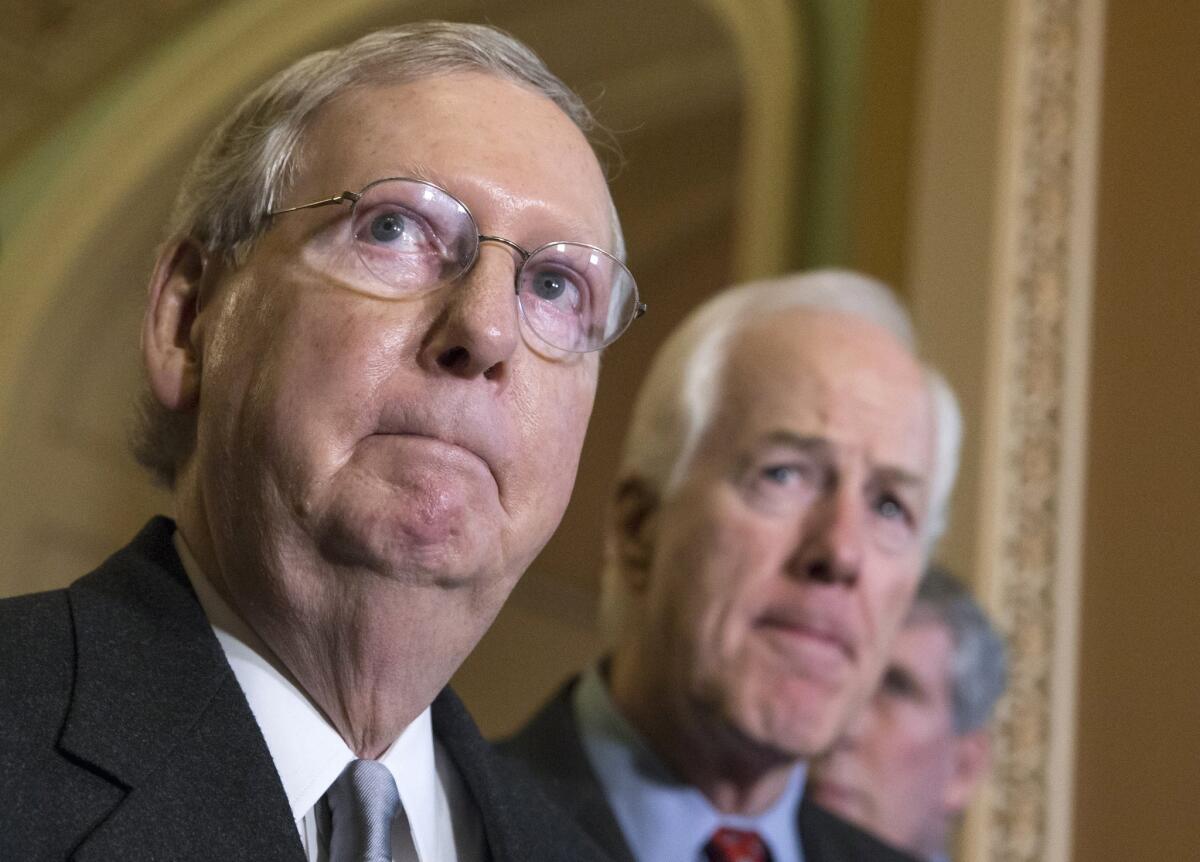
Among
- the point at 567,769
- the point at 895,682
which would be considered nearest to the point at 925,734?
the point at 895,682

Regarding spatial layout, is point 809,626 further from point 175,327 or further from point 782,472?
point 175,327

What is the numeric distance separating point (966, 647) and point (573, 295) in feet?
4.42

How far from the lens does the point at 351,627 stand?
3.19ft

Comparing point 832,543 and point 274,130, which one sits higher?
point 274,130

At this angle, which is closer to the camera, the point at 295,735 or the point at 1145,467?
the point at 295,735

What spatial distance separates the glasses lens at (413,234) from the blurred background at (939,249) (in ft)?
0.92

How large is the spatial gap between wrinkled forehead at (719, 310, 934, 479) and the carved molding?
546mm

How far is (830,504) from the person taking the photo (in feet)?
5.50

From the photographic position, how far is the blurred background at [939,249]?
216 cm

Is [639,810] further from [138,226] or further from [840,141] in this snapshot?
[138,226]

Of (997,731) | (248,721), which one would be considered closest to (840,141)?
(997,731)

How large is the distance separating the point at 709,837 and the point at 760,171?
5.12 ft

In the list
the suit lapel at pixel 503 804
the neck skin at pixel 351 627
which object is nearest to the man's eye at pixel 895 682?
the suit lapel at pixel 503 804

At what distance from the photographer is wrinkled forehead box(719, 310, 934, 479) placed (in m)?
1.73
